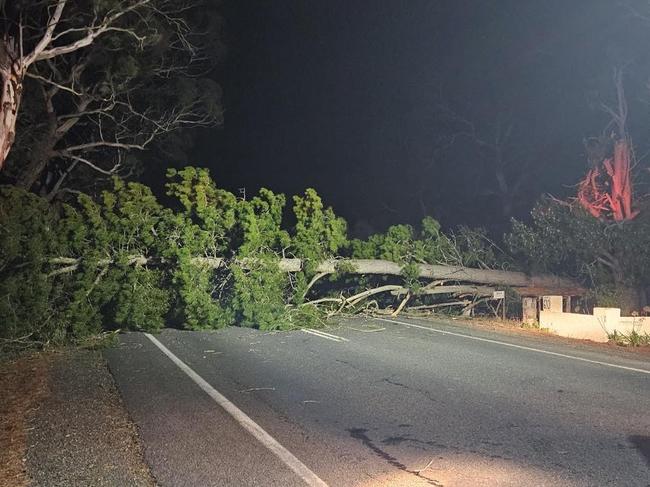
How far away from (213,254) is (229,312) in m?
1.60

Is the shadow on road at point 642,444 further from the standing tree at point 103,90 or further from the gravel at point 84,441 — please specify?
the standing tree at point 103,90

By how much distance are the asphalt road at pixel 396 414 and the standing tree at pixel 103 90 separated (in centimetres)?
926

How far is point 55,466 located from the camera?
5.23 m

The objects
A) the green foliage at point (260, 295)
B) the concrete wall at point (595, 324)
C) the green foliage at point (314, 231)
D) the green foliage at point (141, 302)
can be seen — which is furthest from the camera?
the green foliage at point (314, 231)

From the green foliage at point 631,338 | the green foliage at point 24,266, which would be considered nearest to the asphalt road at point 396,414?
the green foliage at point 631,338

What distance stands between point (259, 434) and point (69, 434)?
1850mm

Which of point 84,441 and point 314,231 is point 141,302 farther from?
point 84,441

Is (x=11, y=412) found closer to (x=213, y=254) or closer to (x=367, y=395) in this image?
(x=367, y=395)

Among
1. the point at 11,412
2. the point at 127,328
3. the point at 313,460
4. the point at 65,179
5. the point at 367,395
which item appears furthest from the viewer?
the point at 65,179

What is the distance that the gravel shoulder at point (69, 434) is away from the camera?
5.01 meters

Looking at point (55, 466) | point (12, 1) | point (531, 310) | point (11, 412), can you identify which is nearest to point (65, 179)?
point (12, 1)

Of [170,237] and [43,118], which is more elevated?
[43,118]

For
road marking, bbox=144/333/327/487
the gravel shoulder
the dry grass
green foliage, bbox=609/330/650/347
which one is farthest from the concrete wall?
the dry grass

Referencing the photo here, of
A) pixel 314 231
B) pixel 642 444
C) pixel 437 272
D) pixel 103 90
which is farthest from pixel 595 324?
pixel 103 90
